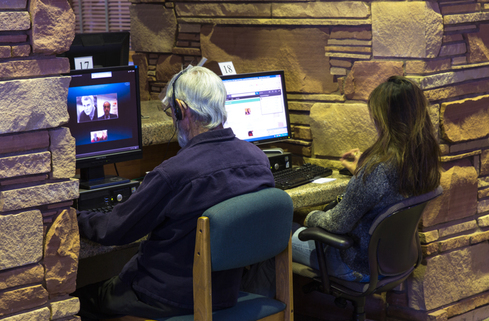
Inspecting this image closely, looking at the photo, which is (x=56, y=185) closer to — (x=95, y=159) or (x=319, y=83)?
(x=95, y=159)

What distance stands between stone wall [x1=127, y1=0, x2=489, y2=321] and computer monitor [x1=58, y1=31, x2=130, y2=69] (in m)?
0.58

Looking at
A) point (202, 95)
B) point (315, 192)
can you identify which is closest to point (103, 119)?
point (202, 95)

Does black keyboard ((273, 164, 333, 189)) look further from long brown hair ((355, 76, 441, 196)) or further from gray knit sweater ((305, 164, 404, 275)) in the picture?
long brown hair ((355, 76, 441, 196))

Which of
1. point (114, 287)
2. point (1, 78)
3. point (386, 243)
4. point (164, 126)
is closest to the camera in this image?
point (1, 78)

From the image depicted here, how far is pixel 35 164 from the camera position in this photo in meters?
1.77

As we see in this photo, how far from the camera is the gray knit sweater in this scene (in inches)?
87.9

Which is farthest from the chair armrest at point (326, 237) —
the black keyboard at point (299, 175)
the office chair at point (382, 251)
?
the black keyboard at point (299, 175)

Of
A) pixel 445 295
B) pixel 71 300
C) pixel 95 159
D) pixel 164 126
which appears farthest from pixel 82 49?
pixel 445 295

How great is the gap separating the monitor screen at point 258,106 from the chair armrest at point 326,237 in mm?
766

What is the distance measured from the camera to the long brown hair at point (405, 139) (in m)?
2.24

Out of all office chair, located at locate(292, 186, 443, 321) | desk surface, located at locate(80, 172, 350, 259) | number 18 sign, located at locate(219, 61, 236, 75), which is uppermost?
number 18 sign, located at locate(219, 61, 236, 75)

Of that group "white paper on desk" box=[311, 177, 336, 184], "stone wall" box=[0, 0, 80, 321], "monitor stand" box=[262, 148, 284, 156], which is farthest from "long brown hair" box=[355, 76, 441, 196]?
"stone wall" box=[0, 0, 80, 321]

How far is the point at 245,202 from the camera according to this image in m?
1.76

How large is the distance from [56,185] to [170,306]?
53 cm
